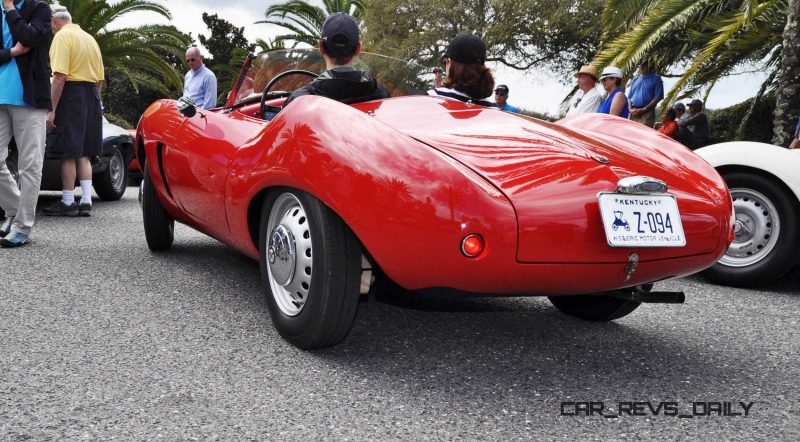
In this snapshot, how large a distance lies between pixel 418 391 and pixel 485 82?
1.59 m

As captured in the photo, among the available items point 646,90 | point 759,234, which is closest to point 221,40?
point 646,90

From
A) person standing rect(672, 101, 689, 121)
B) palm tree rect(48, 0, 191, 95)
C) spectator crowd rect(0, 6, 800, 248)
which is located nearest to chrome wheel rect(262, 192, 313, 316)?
spectator crowd rect(0, 6, 800, 248)

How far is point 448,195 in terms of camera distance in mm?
2139

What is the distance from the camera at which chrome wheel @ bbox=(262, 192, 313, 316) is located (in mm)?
2531

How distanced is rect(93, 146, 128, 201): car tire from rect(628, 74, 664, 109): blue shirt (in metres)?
5.97

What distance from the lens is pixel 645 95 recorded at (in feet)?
27.8

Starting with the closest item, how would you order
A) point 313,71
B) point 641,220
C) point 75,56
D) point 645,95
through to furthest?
point 641,220 < point 313,71 < point 75,56 < point 645,95

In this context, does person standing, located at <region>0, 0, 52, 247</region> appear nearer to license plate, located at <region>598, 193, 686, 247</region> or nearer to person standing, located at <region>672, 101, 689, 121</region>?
license plate, located at <region>598, 193, 686, 247</region>

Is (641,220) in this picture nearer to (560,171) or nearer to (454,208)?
(560,171)

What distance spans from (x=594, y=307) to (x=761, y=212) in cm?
162

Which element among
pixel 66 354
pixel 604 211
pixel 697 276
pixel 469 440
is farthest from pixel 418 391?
pixel 697 276

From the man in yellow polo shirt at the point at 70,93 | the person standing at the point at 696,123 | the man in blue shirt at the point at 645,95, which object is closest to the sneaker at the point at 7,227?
the man in yellow polo shirt at the point at 70,93

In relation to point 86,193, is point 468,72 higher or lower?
higher

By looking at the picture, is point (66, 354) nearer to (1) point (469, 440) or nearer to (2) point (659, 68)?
(1) point (469, 440)
